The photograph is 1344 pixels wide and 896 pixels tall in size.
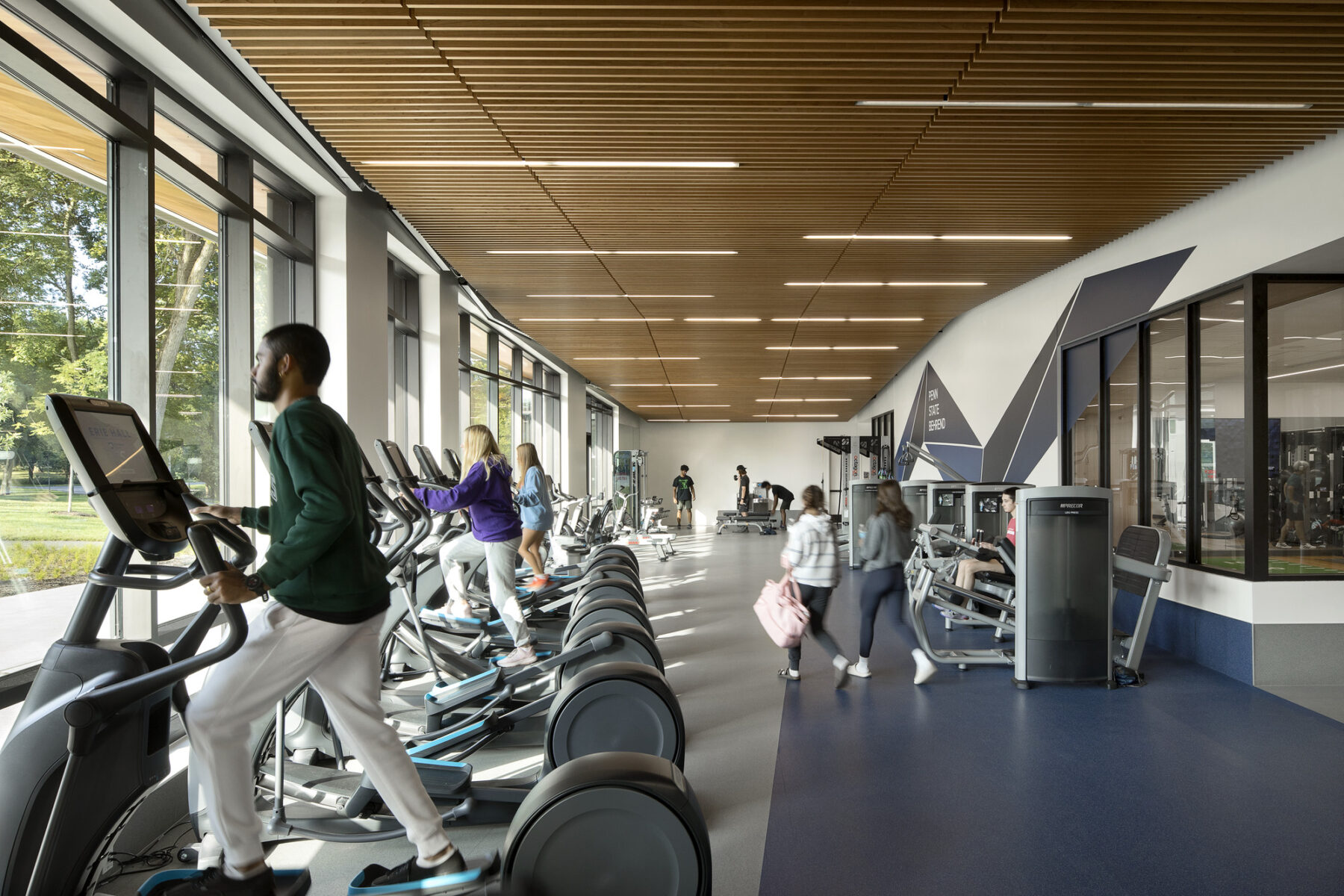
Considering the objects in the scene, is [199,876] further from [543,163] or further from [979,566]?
[979,566]

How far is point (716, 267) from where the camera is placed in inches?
300

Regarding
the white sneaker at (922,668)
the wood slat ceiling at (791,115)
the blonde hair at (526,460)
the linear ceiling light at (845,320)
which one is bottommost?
the white sneaker at (922,668)

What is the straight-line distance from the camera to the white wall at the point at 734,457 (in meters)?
25.9

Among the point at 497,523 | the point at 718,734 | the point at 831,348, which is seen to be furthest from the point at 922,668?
the point at 831,348

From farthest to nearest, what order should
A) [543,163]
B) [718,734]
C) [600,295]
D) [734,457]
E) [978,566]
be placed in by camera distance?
[734,457]
[600,295]
[978,566]
[543,163]
[718,734]

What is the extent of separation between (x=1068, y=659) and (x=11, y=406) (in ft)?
17.8

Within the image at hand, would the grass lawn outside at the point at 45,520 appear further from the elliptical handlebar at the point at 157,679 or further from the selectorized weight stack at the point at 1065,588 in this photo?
the selectorized weight stack at the point at 1065,588

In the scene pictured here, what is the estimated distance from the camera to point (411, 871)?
2246mm

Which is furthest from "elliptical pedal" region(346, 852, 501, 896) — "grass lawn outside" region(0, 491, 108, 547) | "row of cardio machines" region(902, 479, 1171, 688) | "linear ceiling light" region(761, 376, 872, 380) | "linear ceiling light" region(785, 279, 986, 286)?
"linear ceiling light" region(761, 376, 872, 380)

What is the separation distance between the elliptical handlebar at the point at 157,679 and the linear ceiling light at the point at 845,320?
29.0 ft

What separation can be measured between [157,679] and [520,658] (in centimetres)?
291

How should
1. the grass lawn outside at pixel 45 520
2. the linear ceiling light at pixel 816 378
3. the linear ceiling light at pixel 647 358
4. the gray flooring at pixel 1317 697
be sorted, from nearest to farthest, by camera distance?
the grass lawn outside at pixel 45 520 → the gray flooring at pixel 1317 697 → the linear ceiling light at pixel 647 358 → the linear ceiling light at pixel 816 378

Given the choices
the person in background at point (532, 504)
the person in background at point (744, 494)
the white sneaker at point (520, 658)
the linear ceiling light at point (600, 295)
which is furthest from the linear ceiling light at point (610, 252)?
the person in background at point (744, 494)

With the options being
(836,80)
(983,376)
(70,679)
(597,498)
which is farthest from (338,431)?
(597,498)
